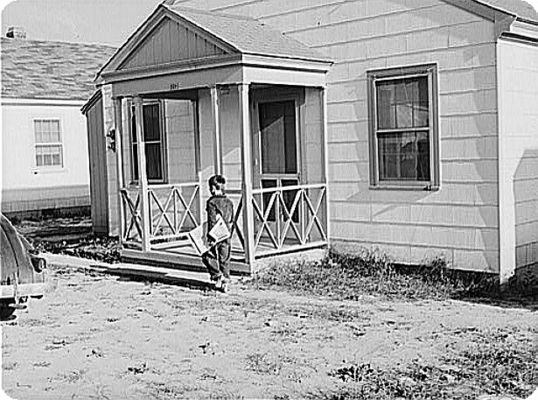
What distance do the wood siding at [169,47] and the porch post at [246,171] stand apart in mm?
738

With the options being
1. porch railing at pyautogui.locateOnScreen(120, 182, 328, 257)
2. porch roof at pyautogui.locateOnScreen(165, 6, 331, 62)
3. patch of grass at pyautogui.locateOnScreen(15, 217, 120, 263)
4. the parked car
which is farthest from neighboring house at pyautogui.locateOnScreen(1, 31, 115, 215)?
the parked car

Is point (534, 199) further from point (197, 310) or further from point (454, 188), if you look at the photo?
point (197, 310)

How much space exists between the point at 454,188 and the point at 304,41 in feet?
10.9

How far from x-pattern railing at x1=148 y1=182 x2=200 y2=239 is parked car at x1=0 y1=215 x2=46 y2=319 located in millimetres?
5808

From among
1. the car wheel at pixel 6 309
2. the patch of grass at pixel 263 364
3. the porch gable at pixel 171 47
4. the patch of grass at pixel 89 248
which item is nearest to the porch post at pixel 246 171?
the porch gable at pixel 171 47

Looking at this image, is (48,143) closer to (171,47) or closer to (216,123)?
(171,47)

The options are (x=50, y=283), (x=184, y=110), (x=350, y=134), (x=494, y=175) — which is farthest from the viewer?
(x=184, y=110)

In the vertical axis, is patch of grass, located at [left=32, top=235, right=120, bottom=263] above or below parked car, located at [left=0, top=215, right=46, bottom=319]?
below

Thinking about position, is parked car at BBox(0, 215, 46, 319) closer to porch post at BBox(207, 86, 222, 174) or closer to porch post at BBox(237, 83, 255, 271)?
porch post at BBox(237, 83, 255, 271)

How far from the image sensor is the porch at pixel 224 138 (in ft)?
35.6

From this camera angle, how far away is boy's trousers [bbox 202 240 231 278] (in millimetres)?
10203

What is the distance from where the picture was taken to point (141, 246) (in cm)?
1258

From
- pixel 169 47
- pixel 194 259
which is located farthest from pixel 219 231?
pixel 169 47

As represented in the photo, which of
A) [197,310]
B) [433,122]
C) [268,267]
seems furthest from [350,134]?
[197,310]
